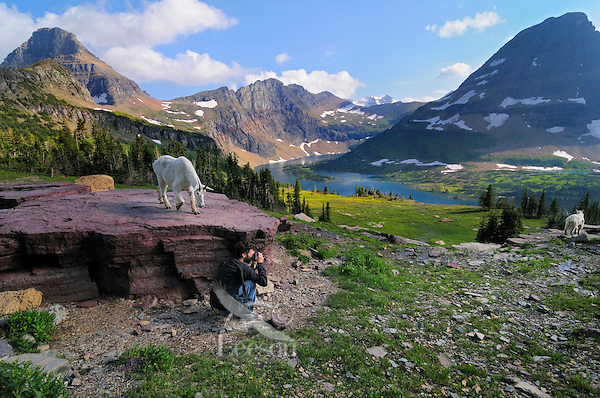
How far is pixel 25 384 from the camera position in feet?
14.2

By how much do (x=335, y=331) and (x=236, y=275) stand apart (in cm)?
356

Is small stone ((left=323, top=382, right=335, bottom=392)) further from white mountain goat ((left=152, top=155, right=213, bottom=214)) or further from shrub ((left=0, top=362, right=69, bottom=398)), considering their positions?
white mountain goat ((left=152, top=155, right=213, bottom=214))

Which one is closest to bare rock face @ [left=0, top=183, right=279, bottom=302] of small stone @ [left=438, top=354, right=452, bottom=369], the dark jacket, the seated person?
the seated person

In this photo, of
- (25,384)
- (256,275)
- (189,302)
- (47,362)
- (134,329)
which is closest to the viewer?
(25,384)

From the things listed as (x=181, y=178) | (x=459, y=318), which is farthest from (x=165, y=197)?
(x=459, y=318)

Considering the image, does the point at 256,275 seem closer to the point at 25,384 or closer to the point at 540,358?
the point at 25,384

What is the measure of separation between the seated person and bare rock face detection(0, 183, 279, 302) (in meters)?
2.43

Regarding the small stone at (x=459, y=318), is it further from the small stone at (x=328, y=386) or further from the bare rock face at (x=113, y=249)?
the bare rock face at (x=113, y=249)

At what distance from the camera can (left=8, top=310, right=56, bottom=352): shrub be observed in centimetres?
626

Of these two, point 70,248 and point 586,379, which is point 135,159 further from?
point 586,379

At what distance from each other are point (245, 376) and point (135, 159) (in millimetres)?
83459

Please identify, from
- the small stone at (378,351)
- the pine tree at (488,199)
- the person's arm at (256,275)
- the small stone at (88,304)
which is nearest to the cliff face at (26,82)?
the small stone at (88,304)

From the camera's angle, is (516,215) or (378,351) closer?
(378,351)

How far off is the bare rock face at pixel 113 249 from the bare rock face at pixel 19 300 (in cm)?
51
